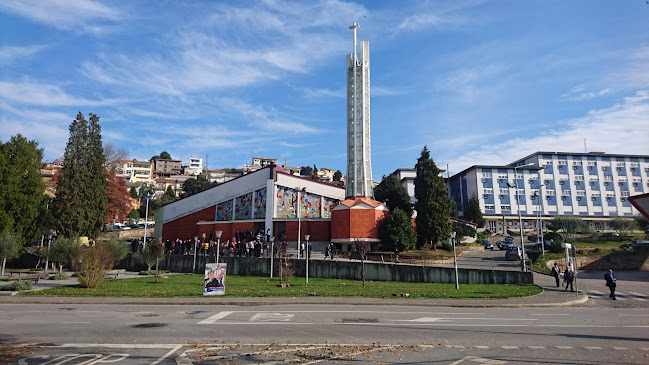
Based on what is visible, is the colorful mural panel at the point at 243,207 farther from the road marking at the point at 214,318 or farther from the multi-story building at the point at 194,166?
the multi-story building at the point at 194,166

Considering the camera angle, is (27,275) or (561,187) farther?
(561,187)

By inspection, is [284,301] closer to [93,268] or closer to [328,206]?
[93,268]

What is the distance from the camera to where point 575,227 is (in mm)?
63812

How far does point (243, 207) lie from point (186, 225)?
9.40 meters

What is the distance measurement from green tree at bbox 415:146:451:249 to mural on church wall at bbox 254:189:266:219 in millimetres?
17450

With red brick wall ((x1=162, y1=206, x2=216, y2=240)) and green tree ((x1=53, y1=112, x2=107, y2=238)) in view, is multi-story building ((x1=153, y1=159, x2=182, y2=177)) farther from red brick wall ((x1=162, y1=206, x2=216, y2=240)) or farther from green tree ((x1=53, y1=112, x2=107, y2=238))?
green tree ((x1=53, y1=112, x2=107, y2=238))

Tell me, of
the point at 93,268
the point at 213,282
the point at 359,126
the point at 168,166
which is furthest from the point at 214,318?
the point at 168,166

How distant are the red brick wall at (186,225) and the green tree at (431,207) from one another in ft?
83.2

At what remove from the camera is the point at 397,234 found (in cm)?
3919

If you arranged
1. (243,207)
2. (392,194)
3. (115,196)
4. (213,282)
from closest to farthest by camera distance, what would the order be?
(213,282), (243,207), (115,196), (392,194)

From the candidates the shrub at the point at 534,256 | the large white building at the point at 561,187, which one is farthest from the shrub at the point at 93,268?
the large white building at the point at 561,187

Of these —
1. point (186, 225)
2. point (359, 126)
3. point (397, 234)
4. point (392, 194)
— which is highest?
point (359, 126)

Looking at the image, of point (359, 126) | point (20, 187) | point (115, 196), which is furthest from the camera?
point (115, 196)

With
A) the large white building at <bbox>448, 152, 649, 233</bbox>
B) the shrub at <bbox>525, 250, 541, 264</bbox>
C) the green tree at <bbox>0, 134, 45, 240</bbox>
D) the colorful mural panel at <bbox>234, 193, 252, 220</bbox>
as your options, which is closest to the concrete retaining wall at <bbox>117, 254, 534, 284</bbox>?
the shrub at <bbox>525, 250, 541, 264</bbox>
